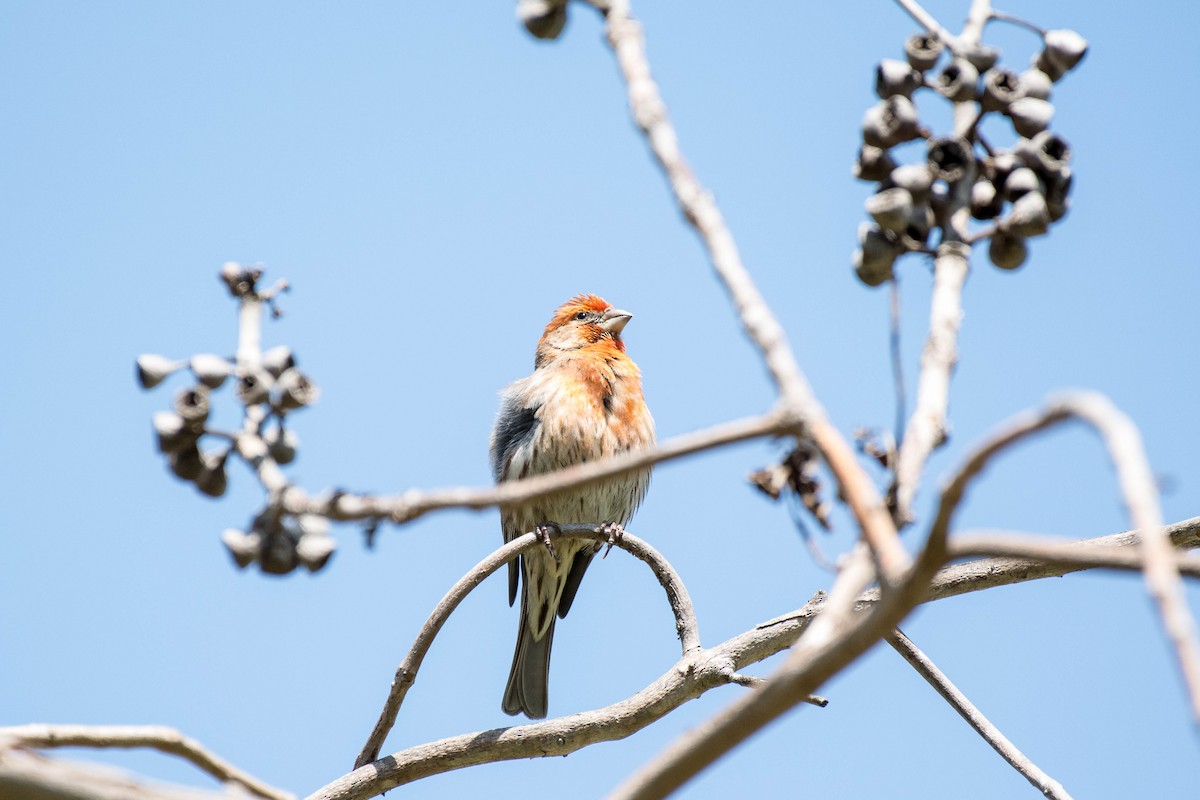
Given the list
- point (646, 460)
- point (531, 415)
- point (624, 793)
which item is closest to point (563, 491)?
point (646, 460)

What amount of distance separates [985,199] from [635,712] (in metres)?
3.12

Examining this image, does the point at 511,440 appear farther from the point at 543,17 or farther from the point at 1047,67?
the point at 1047,67

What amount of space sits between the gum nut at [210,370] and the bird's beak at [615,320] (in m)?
6.66

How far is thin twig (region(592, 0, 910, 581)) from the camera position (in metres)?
1.65

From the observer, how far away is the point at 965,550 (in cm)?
160

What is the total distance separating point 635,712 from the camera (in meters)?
4.90

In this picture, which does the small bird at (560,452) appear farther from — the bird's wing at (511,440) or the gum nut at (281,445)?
the gum nut at (281,445)

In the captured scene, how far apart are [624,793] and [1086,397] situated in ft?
2.76

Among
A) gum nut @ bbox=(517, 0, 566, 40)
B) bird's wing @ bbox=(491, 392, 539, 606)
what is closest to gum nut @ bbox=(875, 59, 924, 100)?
gum nut @ bbox=(517, 0, 566, 40)

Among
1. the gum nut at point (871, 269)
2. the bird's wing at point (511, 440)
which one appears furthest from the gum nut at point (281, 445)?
the bird's wing at point (511, 440)

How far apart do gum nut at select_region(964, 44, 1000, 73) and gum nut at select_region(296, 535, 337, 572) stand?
1439 mm

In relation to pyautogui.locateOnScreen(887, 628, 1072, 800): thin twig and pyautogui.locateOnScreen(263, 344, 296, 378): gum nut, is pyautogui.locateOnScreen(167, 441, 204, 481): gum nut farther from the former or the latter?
pyautogui.locateOnScreen(887, 628, 1072, 800): thin twig

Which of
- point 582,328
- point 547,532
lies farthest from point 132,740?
point 582,328

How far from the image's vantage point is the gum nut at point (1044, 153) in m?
2.25
